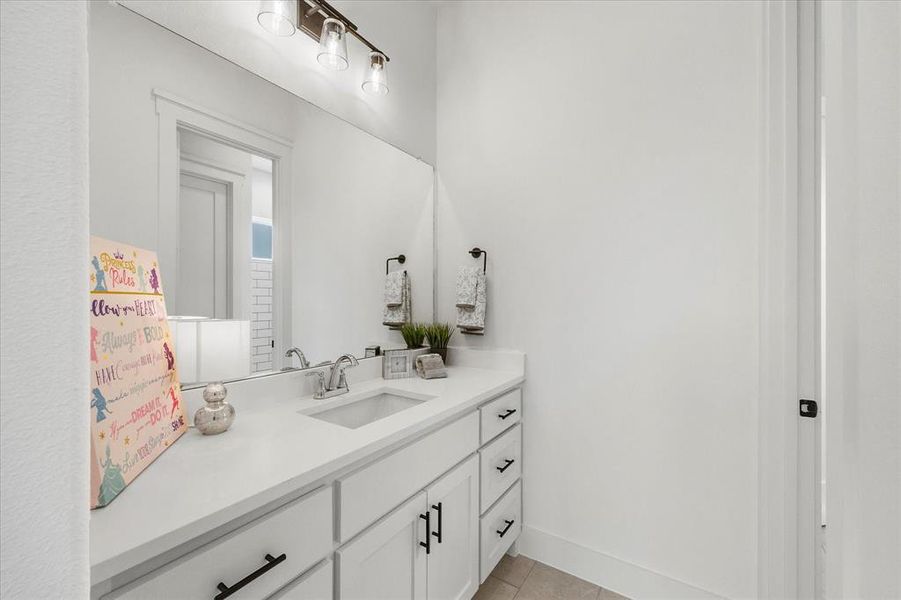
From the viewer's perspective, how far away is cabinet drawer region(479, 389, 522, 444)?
1530 millimetres

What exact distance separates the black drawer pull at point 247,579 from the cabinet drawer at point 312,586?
7cm

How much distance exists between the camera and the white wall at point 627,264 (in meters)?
1.42

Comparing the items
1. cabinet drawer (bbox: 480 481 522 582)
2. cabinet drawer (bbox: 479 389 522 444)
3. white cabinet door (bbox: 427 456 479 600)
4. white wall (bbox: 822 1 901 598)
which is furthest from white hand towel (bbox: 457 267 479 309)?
white wall (bbox: 822 1 901 598)

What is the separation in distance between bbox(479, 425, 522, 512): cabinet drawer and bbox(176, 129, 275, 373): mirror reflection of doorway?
88 centimetres

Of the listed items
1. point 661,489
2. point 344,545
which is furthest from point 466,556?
point 661,489

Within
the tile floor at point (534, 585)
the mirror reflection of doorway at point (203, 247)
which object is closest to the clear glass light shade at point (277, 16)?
the mirror reflection of doorway at point (203, 247)

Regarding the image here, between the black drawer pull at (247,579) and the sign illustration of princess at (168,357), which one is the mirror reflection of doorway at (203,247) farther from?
the black drawer pull at (247,579)

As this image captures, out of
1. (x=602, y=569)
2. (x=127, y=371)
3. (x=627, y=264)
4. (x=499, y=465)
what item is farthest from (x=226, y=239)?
(x=602, y=569)

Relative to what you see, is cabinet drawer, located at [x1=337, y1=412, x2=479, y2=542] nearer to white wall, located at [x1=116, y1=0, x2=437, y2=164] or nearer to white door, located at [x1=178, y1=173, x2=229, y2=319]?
white door, located at [x1=178, y1=173, x2=229, y2=319]

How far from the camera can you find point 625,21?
1.63 metres

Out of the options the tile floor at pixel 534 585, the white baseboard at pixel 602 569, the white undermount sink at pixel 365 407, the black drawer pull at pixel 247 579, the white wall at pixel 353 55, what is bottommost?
the tile floor at pixel 534 585

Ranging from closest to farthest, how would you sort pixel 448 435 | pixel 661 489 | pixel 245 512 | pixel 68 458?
pixel 68 458, pixel 245 512, pixel 448 435, pixel 661 489

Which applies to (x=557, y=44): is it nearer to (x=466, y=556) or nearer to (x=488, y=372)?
(x=488, y=372)

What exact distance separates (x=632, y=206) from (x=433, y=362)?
106 cm
